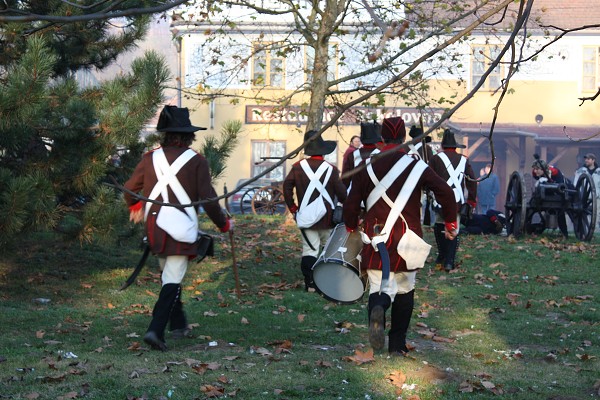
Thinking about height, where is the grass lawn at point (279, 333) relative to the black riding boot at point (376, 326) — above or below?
below

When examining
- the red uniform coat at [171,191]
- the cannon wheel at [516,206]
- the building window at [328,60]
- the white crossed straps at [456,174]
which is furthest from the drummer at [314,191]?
the cannon wheel at [516,206]

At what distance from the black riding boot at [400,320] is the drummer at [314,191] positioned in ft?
12.5

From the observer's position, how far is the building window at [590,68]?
39406 mm

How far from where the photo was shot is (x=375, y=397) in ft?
19.5

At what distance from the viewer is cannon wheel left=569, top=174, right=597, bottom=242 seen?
17.8 meters

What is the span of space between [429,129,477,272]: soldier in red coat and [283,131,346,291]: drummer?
2176 mm

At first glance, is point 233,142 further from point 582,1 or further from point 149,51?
point 582,1

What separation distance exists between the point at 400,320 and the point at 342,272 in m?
0.54

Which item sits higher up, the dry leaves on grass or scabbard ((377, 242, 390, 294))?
scabbard ((377, 242, 390, 294))

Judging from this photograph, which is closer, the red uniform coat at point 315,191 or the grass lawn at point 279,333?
the grass lawn at point 279,333

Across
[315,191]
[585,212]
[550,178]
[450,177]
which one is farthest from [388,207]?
[550,178]

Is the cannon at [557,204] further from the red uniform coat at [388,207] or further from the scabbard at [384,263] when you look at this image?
the scabbard at [384,263]

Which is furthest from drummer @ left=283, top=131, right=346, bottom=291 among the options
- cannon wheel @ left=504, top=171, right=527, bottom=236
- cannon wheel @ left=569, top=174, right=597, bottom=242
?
cannon wheel @ left=569, top=174, right=597, bottom=242

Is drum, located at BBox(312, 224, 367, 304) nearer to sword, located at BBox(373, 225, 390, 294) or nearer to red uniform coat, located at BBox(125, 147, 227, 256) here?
sword, located at BBox(373, 225, 390, 294)
